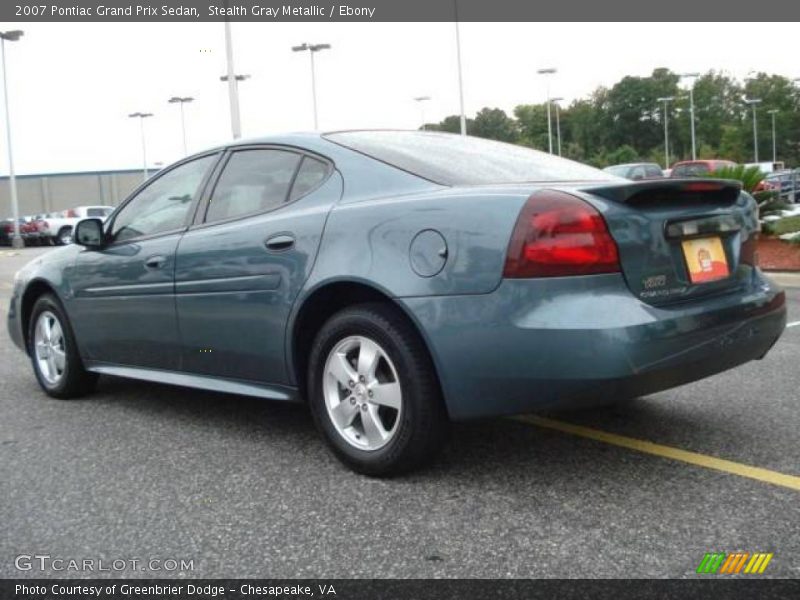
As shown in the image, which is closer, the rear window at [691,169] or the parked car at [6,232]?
the rear window at [691,169]

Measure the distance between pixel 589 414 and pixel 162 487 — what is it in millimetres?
2052

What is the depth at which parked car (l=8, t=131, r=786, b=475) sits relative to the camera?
2.97 meters

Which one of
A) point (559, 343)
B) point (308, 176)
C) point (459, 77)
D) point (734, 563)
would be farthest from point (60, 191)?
point (734, 563)

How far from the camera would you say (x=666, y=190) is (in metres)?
3.22

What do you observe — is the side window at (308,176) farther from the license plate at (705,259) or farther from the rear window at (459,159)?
the license plate at (705,259)

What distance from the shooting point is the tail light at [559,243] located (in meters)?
2.96

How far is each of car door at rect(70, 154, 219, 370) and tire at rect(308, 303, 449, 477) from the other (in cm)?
109

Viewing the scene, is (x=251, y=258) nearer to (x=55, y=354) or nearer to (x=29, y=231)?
(x=55, y=354)

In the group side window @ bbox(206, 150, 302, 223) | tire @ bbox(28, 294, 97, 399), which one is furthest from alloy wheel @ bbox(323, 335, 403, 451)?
tire @ bbox(28, 294, 97, 399)

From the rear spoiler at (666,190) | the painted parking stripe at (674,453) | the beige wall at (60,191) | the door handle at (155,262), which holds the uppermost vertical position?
the beige wall at (60,191)

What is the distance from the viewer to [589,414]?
426cm

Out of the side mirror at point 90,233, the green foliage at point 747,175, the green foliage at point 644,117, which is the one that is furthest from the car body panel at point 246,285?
the green foliage at point 644,117

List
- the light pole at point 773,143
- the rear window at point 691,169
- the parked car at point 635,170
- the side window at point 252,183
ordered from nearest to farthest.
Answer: the side window at point 252,183, the rear window at point 691,169, the parked car at point 635,170, the light pole at point 773,143

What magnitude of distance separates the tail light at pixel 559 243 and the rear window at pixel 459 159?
1.64 feet
